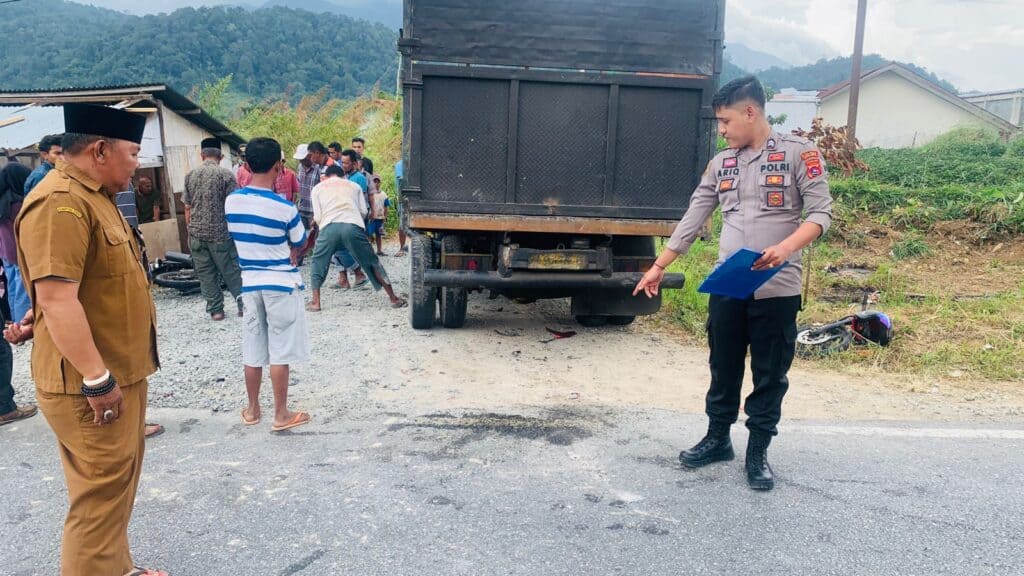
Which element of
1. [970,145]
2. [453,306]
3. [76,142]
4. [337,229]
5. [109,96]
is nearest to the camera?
[76,142]

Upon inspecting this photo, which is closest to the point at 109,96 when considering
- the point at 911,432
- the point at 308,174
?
the point at 308,174

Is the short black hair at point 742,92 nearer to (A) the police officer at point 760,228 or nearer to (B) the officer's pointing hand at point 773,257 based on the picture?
(A) the police officer at point 760,228

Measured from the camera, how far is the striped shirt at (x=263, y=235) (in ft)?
12.9

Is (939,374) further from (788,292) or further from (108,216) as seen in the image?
(108,216)

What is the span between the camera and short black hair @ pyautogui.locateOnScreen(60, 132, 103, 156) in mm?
2273

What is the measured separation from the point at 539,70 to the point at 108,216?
368cm

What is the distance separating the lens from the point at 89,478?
7.54 ft

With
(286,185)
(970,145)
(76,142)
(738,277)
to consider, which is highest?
(970,145)

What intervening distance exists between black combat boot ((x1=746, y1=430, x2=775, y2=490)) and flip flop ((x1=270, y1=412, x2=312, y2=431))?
2503 mm

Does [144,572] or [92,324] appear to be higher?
[92,324]

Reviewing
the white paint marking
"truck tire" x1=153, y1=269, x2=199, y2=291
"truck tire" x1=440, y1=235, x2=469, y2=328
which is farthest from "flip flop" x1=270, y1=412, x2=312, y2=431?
"truck tire" x1=153, y1=269, x2=199, y2=291

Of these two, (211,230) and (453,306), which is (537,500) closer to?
(453,306)

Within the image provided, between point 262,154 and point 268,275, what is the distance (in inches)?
26.5

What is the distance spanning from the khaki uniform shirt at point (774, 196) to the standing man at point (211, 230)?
525cm
